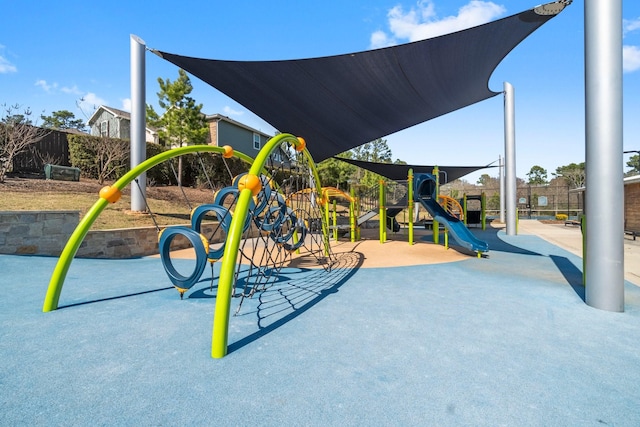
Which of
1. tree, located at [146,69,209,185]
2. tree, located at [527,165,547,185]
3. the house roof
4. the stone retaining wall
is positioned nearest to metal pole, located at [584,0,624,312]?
the stone retaining wall

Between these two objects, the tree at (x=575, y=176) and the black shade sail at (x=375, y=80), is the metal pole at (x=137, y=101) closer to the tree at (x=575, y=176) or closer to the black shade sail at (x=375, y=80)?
the black shade sail at (x=375, y=80)

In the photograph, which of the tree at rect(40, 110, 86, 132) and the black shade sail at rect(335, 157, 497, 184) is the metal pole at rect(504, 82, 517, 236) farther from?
the tree at rect(40, 110, 86, 132)

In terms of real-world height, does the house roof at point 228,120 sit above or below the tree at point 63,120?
below

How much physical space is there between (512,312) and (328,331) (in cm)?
213

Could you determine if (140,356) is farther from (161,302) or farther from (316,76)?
(316,76)

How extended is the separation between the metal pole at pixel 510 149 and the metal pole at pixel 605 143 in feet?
30.4

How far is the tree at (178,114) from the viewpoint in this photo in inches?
661

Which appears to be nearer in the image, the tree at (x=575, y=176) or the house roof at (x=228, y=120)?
the house roof at (x=228, y=120)

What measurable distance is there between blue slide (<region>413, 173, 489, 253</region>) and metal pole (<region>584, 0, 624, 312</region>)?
377 centimetres

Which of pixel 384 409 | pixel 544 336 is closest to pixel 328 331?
pixel 384 409

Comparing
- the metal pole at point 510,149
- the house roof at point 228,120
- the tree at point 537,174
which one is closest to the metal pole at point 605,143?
the metal pole at point 510,149

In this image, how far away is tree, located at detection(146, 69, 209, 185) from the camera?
16.8 m

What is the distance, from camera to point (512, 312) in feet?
11.5

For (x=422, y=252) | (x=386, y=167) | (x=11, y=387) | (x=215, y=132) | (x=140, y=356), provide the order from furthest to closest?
(x=215, y=132) < (x=386, y=167) < (x=422, y=252) < (x=140, y=356) < (x=11, y=387)
